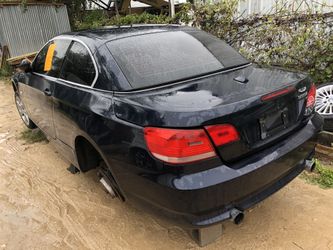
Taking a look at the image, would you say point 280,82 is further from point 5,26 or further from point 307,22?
point 5,26

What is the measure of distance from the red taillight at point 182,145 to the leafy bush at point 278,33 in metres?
3.44

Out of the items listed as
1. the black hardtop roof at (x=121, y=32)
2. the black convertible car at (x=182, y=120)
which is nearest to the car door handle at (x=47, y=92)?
the black convertible car at (x=182, y=120)

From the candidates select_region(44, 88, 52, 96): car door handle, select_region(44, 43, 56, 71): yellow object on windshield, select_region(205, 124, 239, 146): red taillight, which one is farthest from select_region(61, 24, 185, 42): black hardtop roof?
select_region(205, 124, 239, 146): red taillight

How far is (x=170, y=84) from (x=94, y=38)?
0.98 metres

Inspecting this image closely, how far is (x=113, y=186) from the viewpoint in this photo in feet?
9.45

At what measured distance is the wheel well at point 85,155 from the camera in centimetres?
307

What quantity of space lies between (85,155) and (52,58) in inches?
52.4

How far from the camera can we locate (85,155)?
10.4ft

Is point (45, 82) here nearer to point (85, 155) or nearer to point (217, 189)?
point (85, 155)

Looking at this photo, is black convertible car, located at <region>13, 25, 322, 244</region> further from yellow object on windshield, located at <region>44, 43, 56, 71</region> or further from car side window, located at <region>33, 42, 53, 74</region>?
car side window, located at <region>33, 42, 53, 74</region>

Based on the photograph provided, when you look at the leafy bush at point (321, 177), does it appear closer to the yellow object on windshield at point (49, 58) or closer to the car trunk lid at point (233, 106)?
the car trunk lid at point (233, 106)

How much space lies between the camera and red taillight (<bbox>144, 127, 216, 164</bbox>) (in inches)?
78.3

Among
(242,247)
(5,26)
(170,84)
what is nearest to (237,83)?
(170,84)

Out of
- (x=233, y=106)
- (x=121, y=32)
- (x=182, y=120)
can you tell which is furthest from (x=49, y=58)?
(x=233, y=106)
